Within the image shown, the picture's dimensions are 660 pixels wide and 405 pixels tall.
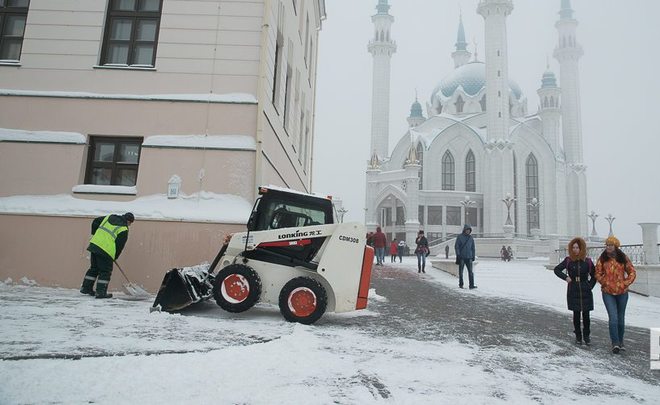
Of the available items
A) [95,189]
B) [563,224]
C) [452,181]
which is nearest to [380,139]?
[452,181]

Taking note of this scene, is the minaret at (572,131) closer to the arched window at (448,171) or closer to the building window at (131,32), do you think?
the arched window at (448,171)

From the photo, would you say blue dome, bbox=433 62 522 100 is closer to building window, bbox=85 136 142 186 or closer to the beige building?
the beige building

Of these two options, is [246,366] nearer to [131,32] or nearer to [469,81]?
[131,32]

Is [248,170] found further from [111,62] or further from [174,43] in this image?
[111,62]

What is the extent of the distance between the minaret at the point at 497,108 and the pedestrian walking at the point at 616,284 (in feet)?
152

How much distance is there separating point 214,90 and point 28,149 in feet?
14.6

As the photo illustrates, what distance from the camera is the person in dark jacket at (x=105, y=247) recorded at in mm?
7277

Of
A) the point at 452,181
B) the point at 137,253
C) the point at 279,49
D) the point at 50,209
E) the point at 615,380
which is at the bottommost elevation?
the point at 615,380

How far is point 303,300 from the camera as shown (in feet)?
19.2

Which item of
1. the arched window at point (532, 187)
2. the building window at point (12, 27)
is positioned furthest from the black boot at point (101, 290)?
the arched window at point (532, 187)

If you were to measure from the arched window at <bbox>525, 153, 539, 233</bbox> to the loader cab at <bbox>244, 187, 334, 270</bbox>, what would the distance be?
57209mm

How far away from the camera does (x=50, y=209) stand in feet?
28.7

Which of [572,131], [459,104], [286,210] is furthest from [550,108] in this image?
[286,210]

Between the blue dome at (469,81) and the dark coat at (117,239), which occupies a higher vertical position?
the blue dome at (469,81)
